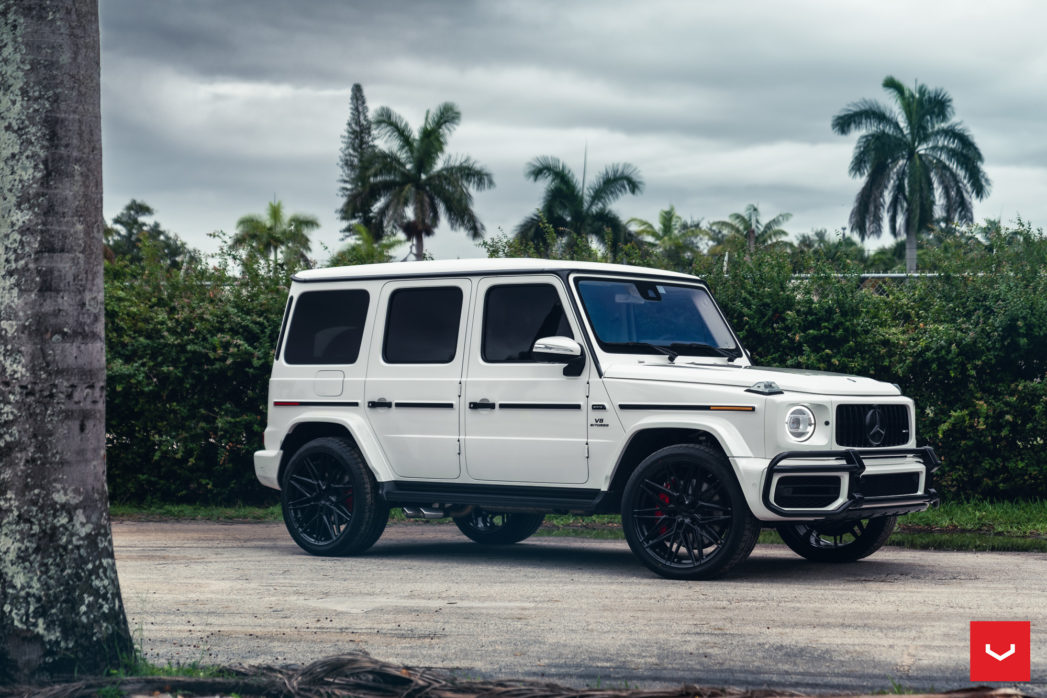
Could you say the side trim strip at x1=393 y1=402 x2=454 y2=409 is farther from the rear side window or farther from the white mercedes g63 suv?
the rear side window

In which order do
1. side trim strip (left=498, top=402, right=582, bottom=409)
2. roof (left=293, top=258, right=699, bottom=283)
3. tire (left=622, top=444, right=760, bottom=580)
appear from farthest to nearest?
1. roof (left=293, top=258, right=699, bottom=283)
2. side trim strip (left=498, top=402, right=582, bottom=409)
3. tire (left=622, top=444, right=760, bottom=580)

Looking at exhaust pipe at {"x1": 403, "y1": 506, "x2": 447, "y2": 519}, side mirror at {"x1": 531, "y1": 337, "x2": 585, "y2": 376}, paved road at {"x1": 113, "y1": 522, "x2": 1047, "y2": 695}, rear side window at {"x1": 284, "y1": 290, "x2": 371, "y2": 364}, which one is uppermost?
rear side window at {"x1": 284, "y1": 290, "x2": 371, "y2": 364}

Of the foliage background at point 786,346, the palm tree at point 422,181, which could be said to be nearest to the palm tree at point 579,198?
the palm tree at point 422,181

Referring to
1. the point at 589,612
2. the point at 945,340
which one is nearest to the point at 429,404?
the point at 589,612

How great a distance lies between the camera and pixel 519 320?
410 inches

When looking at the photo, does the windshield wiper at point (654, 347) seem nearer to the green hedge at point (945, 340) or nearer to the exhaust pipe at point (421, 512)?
the exhaust pipe at point (421, 512)

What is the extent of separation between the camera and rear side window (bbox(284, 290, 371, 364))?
11.4m

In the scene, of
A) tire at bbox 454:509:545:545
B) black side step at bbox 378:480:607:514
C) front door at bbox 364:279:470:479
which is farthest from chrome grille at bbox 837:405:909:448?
tire at bbox 454:509:545:545

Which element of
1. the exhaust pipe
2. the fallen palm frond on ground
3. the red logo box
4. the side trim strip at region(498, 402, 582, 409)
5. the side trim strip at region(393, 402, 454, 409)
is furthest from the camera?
the exhaust pipe

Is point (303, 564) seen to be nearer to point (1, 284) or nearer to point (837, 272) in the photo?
point (1, 284)

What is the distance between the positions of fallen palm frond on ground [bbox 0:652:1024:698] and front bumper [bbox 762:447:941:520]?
342 cm

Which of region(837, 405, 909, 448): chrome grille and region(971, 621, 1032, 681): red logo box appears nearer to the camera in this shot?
region(971, 621, 1032, 681): red logo box

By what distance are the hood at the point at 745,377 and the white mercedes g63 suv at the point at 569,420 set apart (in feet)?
0.06

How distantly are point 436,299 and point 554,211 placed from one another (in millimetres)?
42488
